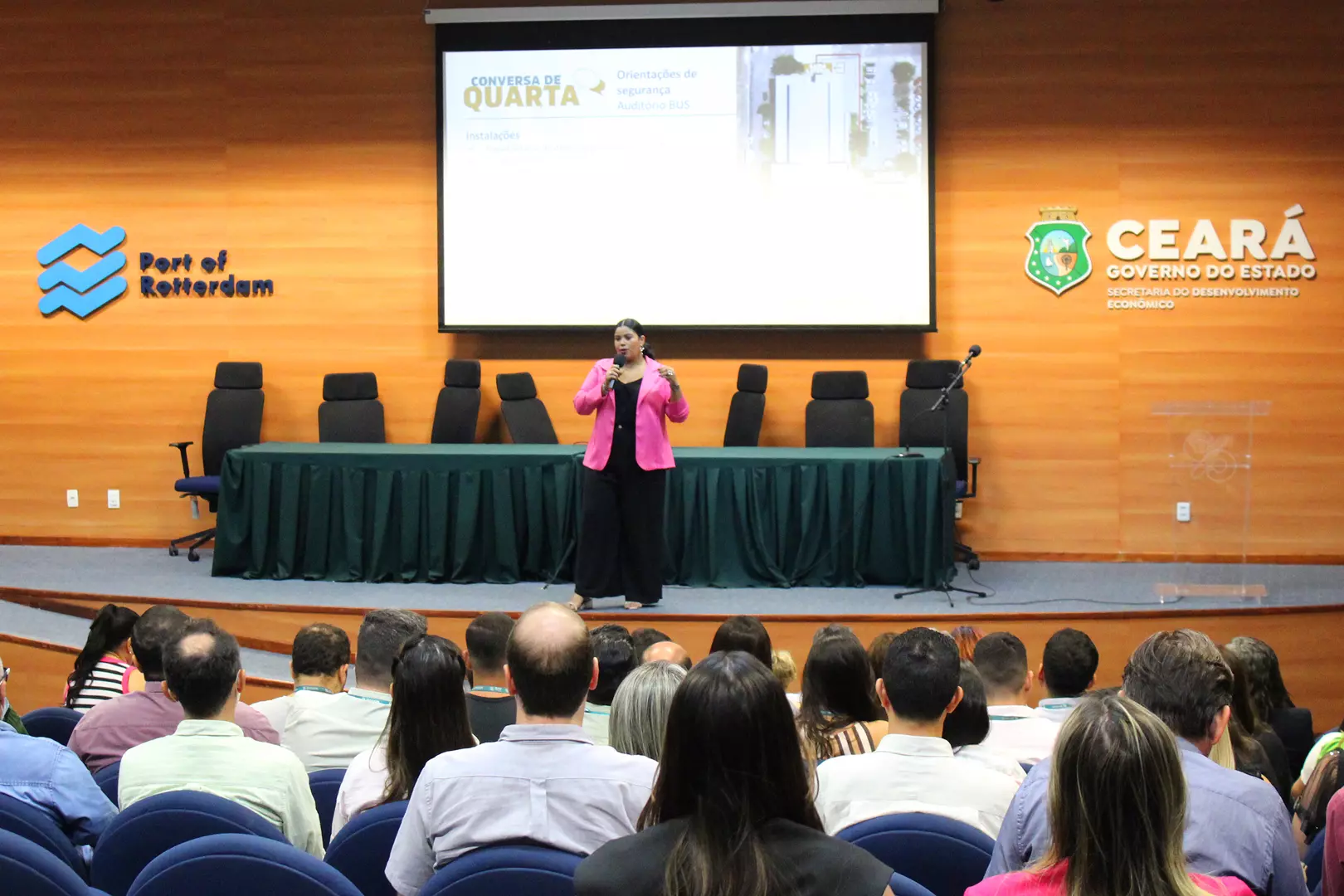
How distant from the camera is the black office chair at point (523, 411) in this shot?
7945 millimetres

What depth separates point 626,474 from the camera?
6348 mm

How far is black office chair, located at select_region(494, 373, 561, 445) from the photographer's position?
795 centimetres

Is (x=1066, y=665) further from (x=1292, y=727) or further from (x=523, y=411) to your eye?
(x=523, y=411)

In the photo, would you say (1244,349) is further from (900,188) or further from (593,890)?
(593,890)

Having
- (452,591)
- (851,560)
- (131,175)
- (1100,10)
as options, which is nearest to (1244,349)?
(1100,10)

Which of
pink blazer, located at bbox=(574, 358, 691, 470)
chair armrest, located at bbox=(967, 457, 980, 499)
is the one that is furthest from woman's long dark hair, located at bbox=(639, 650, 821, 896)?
chair armrest, located at bbox=(967, 457, 980, 499)

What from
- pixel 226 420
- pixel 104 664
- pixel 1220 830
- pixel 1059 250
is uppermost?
pixel 1059 250

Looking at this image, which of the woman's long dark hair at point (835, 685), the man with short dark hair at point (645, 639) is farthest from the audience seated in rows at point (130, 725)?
the woman's long dark hair at point (835, 685)

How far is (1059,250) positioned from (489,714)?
5957 mm

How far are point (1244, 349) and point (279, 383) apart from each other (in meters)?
6.10

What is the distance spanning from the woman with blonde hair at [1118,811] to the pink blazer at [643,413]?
15.5 ft

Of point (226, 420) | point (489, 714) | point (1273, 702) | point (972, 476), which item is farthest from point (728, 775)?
point (226, 420)

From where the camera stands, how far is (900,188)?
7977mm

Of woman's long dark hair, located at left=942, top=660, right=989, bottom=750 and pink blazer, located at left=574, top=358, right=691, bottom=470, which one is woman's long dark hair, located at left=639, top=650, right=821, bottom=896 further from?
pink blazer, located at left=574, top=358, right=691, bottom=470
